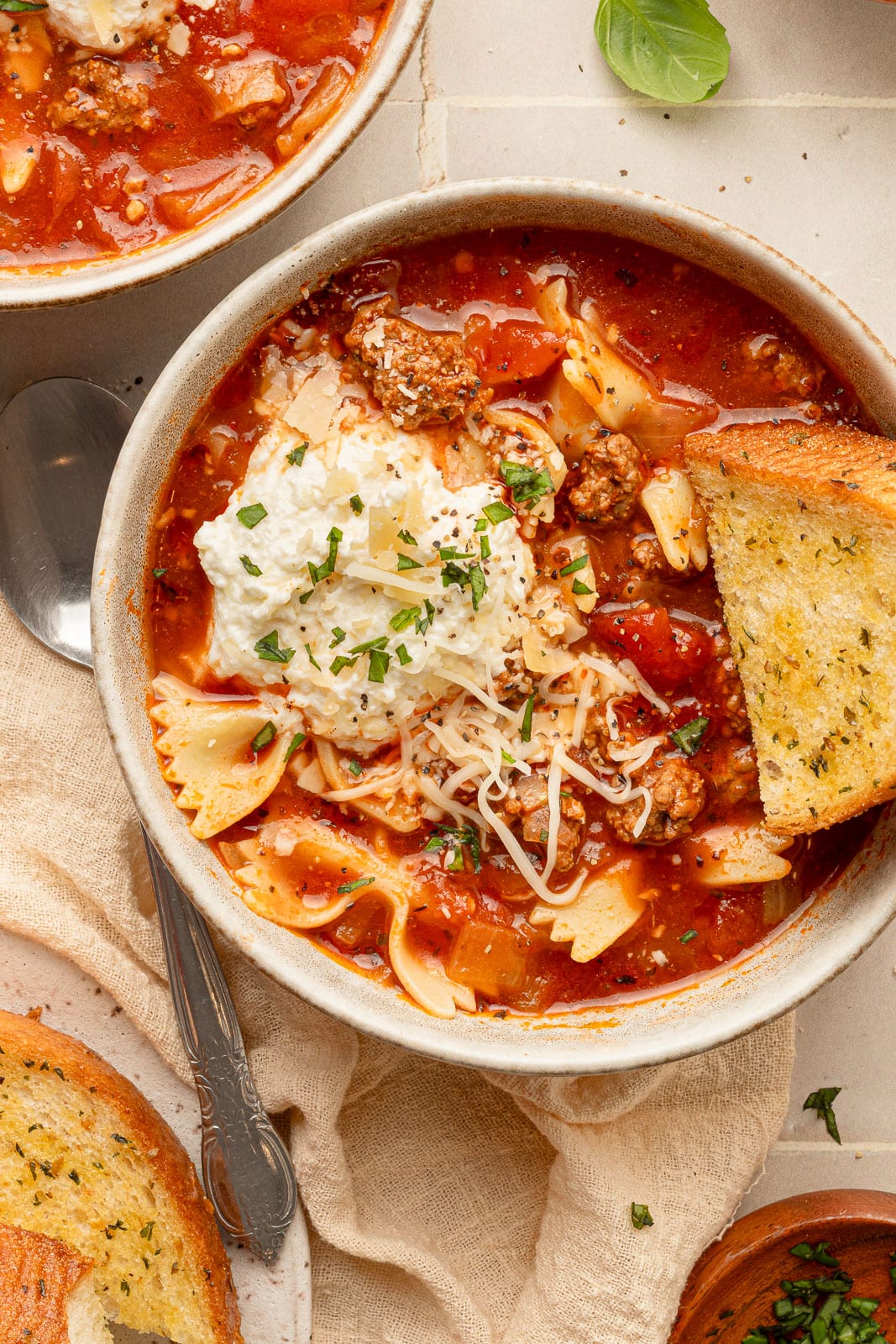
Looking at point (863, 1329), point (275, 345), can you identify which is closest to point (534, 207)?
point (275, 345)

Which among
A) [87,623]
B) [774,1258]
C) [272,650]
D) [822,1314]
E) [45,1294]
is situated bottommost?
[822,1314]

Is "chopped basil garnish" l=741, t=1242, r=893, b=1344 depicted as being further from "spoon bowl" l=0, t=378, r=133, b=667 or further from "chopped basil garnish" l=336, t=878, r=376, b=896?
"spoon bowl" l=0, t=378, r=133, b=667

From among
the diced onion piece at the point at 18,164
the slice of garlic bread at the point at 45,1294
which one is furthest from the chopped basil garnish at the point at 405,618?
the slice of garlic bread at the point at 45,1294

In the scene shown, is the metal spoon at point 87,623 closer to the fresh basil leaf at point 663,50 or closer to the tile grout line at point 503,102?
the tile grout line at point 503,102

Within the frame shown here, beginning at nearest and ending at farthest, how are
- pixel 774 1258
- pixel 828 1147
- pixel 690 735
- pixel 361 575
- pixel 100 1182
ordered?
pixel 361 575, pixel 690 735, pixel 100 1182, pixel 774 1258, pixel 828 1147

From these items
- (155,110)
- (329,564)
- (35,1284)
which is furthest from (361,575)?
(35,1284)

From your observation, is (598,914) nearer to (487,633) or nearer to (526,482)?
(487,633)

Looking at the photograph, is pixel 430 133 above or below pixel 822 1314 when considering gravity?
above
